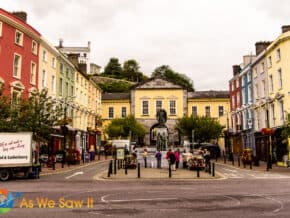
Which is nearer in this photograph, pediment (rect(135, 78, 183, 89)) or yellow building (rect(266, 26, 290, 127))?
yellow building (rect(266, 26, 290, 127))

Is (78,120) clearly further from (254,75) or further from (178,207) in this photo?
(178,207)

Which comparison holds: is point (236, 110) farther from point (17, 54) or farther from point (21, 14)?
point (21, 14)

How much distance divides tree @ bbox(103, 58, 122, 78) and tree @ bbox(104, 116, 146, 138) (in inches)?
2266

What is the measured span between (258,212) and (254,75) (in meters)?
33.5

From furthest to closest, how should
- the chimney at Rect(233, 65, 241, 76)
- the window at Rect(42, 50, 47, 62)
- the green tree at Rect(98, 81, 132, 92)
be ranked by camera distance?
the green tree at Rect(98, 81, 132, 92) < the chimney at Rect(233, 65, 241, 76) < the window at Rect(42, 50, 47, 62)

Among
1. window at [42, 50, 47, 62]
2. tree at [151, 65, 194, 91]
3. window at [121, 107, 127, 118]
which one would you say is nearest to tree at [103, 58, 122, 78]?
tree at [151, 65, 194, 91]

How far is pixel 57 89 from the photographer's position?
37688mm

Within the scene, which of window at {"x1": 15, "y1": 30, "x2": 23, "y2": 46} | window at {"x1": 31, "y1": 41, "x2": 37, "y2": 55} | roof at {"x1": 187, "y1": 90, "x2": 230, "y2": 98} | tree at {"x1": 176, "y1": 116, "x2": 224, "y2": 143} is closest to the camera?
window at {"x1": 15, "y1": 30, "x2": 23, "y2": 46}

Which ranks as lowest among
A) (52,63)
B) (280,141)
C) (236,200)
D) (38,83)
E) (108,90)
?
(236,200)

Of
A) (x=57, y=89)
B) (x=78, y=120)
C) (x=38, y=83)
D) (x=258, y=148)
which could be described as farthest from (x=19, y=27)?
(x=258, y=148)

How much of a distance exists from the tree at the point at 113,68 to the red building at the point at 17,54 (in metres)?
78.9

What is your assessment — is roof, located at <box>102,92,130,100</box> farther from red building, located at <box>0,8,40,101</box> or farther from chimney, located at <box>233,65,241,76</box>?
red building, located at <box>0,8,40,101</box>

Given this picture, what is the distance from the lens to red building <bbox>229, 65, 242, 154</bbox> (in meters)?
46.1

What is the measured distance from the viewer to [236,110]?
47281mm
